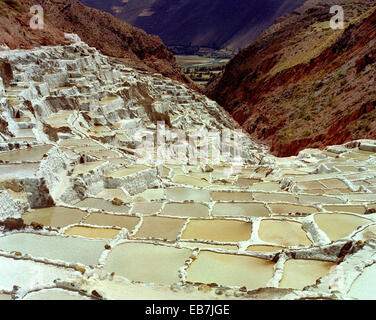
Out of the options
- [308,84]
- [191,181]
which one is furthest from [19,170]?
[308,84]

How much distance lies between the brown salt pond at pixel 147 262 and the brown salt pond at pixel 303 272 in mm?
2055

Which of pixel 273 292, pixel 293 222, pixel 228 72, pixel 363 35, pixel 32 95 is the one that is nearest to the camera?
pixel 273 292

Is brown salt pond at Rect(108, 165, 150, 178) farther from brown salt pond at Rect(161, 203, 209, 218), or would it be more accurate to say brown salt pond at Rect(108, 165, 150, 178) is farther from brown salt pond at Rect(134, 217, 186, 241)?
brown salt pond at Rect(134, 217, 186, 241)

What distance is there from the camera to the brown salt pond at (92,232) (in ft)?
30.8

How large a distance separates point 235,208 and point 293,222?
2321 millimetres

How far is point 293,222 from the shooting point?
10.4 m

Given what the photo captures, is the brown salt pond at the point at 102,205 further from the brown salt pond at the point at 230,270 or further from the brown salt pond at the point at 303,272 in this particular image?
the brown salt pond at the point at 303,272

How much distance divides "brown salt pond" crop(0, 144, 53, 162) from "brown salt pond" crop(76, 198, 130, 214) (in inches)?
78.9

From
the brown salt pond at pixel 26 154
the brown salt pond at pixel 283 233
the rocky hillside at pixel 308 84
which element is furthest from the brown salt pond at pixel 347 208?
the rocky hillside at pixel 308 84

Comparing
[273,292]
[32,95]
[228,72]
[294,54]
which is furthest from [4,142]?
[228,72]

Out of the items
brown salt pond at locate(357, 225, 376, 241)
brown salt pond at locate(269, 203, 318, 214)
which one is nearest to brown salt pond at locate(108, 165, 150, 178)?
brown salt pond at locate(269, 203, 318, 214)

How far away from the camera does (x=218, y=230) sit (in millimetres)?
10016

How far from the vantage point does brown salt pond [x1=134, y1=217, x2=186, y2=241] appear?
32.2ft

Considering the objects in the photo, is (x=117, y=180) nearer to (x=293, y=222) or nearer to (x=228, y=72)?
(x=293, y=222)
